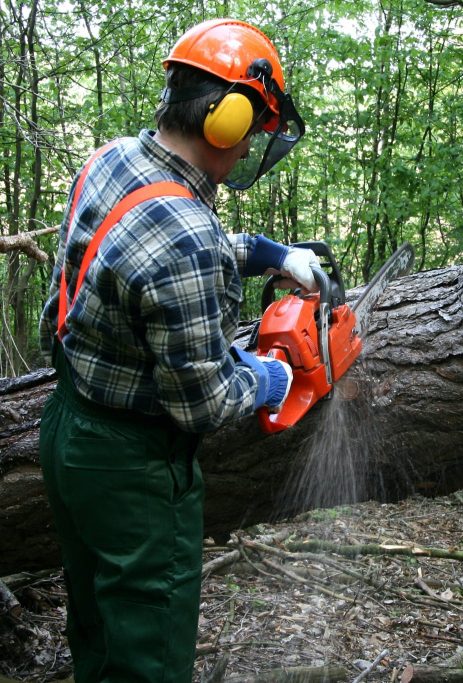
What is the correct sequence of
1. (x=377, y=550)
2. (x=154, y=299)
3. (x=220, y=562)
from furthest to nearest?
(x=377, y=550) < (x=220, y=562) < (x=154, y=299)

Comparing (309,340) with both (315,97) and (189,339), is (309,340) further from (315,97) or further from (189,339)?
(315,97)

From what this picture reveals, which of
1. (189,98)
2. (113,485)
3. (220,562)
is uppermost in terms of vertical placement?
(189,98)

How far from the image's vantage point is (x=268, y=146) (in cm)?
176

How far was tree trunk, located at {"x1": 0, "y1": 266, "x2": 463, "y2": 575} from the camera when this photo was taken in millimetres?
2334

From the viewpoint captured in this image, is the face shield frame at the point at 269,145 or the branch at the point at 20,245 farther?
the branch at the point at 20,245

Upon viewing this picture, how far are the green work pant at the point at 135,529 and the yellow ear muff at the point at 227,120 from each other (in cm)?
70

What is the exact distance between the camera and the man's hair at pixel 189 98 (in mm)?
1465

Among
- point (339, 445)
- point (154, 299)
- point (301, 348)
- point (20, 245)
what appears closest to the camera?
point (154, 299)

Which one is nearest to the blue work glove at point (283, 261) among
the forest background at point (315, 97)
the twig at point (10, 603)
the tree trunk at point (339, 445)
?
the tree trunk at point (339, 445)

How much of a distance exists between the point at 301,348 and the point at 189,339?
801 mm

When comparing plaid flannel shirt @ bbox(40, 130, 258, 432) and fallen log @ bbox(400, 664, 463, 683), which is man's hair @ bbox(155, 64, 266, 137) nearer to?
plaid flannel shirt @ bbox(40, 130, 258, 432)

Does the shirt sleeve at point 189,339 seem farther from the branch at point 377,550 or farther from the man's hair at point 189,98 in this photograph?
the branch at point 377,550

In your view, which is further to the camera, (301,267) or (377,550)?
(377,550)

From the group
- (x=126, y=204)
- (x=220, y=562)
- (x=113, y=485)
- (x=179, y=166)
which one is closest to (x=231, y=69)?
(x=179, y=166)
